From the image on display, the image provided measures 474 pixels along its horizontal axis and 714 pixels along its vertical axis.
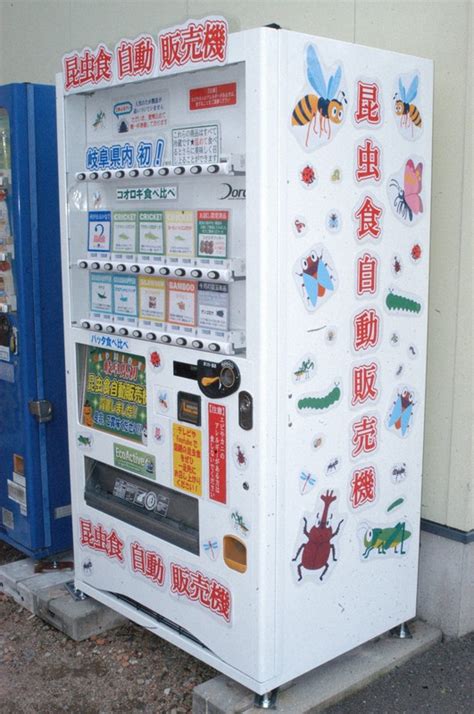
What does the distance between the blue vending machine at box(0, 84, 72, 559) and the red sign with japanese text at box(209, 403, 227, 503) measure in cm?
132

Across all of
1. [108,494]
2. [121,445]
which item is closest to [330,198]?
[121,445]

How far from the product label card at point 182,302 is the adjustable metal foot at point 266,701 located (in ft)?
4.47

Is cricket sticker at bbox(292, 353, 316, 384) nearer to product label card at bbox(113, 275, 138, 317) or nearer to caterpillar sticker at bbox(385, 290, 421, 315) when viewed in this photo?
caterpillar sticker at bbox(385, 290, 421, 315)

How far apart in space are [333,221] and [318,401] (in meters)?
0.63

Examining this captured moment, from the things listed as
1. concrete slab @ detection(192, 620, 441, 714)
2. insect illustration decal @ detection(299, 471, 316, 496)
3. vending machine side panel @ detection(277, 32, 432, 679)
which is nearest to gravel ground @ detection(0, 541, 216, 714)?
concrete slab @ detection(192, 620, 441, 714)

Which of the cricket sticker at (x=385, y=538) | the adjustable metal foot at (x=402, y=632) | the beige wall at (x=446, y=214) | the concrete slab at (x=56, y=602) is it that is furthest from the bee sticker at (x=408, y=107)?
the concrete slab at (x=56, y=602)

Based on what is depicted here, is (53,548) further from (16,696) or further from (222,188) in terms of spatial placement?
(222,188)

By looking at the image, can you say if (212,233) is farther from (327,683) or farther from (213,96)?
(327,683)

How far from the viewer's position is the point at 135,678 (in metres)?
3.22

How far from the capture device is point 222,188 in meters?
2.77

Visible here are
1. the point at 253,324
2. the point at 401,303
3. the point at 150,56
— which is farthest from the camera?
the point at 401,303

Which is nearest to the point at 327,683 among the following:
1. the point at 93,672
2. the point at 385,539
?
the point at 385,539

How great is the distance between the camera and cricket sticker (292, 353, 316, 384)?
8.82 feet

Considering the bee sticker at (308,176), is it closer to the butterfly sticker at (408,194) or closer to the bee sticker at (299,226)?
the bee sticker at (299,226)
